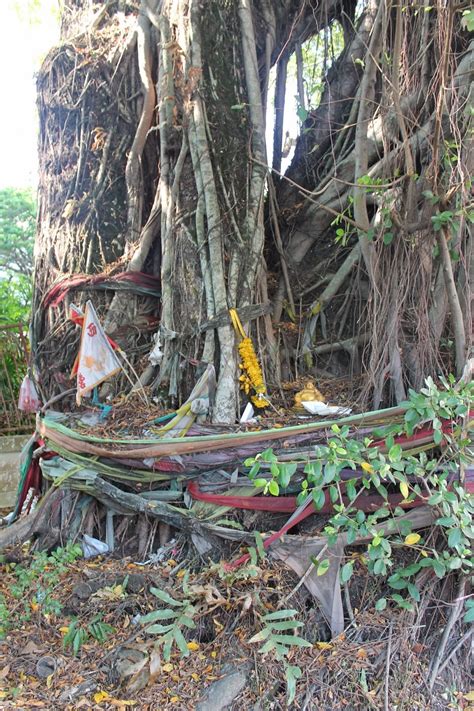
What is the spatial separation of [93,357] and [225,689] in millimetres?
2080

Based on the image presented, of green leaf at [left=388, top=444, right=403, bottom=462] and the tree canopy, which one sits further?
the tree canopy

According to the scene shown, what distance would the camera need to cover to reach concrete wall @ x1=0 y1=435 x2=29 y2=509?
5.78 metres

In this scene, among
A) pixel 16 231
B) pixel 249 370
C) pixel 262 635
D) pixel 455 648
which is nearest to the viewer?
pixel 262 635

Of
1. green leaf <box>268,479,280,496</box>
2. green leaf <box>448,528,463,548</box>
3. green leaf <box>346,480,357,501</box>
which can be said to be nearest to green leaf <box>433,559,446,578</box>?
green leaf <box>448,528,463,548</box>

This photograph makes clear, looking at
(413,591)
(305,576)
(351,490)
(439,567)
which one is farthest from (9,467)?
(439,567)

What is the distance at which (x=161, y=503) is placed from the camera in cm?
301

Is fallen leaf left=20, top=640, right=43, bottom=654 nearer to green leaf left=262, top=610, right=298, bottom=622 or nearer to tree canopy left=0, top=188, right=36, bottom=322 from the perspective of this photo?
green leaf left=262, top=610, right=298, bottom=622

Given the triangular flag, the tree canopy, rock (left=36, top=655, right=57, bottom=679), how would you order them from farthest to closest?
1. the tree canopy
2. the triangular flag
3. rock (left=36, top=655, right=57, bottom=679)

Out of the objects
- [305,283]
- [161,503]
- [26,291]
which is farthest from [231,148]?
[26,291]

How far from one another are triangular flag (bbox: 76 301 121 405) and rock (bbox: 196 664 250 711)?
188 centimetres

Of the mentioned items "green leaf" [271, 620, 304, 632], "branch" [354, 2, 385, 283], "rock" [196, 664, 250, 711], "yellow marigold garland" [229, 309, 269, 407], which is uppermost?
"branch" [354, 2, 385, 283]

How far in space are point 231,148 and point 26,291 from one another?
19.4 feet

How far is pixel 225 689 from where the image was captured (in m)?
2.31

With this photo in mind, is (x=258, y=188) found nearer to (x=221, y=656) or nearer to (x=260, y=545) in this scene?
(x=260, y=545)
